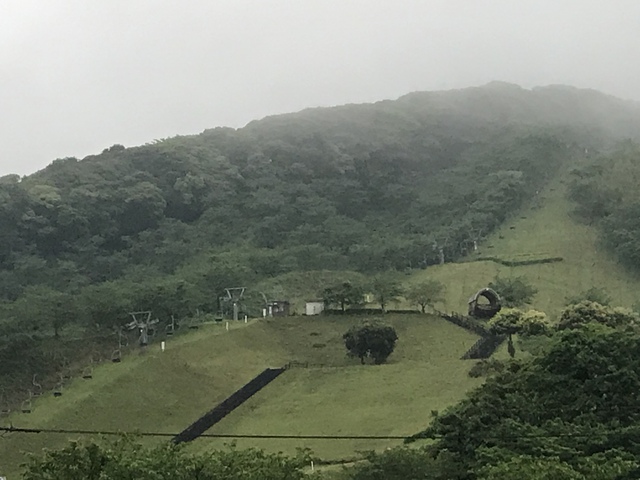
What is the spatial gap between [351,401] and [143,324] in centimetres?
1368

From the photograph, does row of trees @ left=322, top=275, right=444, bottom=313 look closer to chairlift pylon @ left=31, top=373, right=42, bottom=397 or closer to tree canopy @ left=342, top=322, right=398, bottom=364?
tree canopy @ left=342, top=322, right=398, bottom=364

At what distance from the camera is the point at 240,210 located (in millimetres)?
77250

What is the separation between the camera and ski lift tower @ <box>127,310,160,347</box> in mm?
40188

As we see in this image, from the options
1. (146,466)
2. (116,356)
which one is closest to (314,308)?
(116,356)

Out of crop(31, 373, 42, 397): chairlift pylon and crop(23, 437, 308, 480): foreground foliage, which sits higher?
crop(23, 437, 308, 480): foreground foliage

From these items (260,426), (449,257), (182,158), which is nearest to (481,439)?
(260,426)

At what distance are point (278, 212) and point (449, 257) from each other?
19.7 m

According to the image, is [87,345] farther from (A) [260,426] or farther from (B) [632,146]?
(B) [632,146]

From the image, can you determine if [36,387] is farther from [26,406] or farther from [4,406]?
[26,406]

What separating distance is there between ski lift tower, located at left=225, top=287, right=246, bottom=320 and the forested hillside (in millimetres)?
846

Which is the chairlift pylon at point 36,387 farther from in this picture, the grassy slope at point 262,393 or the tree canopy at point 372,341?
the tree canopy at point 372,341

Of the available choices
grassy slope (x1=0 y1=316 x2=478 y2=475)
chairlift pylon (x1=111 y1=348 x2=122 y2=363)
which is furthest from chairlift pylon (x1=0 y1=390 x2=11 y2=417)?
chairlift pylon (x1=111 y1=348 x2=122 y2=363)

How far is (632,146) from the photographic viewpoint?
8625 centimetres

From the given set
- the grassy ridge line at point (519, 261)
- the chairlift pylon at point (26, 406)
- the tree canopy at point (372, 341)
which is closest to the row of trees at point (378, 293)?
the tree canopy at point (372, 341)
